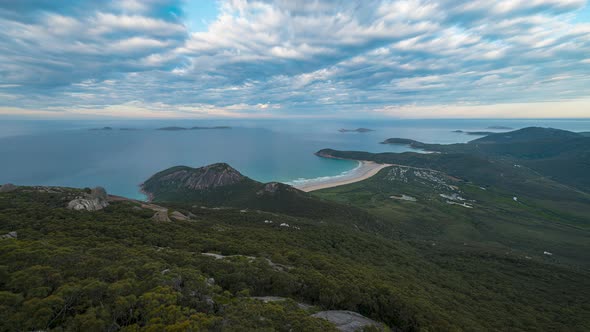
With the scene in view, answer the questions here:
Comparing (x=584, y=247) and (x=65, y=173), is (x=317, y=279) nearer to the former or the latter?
(x=584, y=247)

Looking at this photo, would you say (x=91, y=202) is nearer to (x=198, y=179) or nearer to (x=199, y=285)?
(x=199, y=285)

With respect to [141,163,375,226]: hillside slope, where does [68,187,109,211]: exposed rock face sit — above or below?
above

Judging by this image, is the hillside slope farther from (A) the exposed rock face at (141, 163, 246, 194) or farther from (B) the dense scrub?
(B) the dense scrub

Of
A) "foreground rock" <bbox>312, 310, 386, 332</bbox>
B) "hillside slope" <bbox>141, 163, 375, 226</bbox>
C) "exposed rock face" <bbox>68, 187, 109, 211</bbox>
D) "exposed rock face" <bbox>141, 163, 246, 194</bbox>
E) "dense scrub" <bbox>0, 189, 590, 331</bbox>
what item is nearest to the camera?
"dense scrub" <bbox>0, 189, 590, 331</bbox>

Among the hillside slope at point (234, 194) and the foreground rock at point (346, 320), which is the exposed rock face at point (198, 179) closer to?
the hillside slope at point (234, 194)

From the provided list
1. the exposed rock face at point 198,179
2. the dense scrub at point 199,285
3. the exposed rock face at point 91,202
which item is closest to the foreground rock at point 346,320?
the dense scrub at point 199,285

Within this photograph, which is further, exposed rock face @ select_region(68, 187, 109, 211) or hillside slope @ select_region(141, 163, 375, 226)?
hillside slope @ select_region(141, 163, 375, 226)

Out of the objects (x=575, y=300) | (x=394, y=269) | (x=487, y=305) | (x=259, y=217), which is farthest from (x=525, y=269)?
(x=259, y=217)

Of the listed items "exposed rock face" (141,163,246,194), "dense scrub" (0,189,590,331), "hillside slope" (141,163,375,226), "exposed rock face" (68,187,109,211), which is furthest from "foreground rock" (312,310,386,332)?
"exposed rock face" (141,163,246,194)
